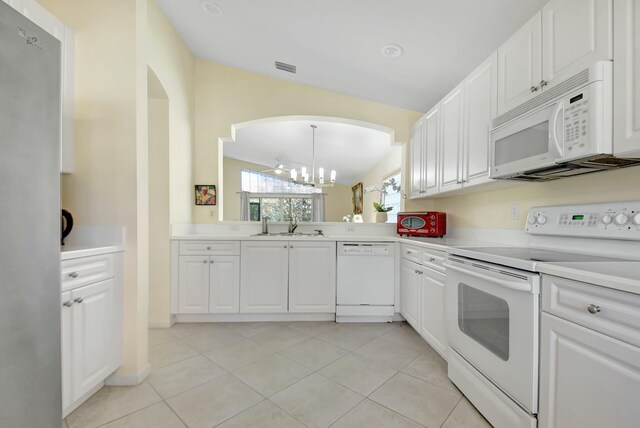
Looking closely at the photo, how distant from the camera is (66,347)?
133cm

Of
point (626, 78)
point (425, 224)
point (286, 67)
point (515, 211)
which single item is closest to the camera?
point (626, 78)

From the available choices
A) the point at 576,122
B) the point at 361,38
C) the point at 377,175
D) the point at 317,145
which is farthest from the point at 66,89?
the point at 377,175

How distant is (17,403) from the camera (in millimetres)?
848

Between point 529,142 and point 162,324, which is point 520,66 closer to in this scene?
point 529,142

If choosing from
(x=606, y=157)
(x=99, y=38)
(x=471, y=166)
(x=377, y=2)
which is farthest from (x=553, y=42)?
(x=99, y=38)

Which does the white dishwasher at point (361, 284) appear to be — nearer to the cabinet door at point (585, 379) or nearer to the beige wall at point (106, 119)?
the cabinet door at point (585, 379)

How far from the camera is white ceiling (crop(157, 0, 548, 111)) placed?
1767mm

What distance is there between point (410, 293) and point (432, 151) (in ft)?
4.64

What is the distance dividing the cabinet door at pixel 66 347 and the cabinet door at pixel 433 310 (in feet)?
7.43

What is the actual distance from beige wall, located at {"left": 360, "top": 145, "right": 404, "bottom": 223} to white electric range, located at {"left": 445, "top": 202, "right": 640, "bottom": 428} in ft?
9.72

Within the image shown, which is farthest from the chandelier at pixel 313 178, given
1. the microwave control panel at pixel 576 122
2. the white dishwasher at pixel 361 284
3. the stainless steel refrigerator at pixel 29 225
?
the stainless steel refrigerator at pixel 29 225

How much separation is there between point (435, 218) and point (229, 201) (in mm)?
7516

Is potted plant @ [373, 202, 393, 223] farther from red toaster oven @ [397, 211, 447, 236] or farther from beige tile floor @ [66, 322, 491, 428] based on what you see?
beige tile floor @ [66, 322, 491, 428]

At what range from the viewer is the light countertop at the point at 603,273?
81 cm
